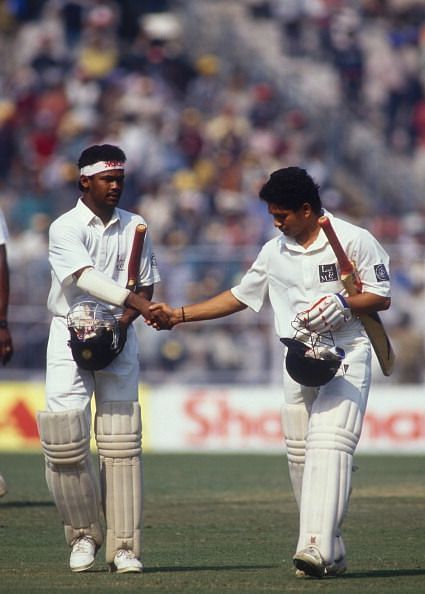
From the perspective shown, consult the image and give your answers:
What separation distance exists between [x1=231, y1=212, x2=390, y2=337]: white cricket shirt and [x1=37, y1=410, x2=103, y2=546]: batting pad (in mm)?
1239

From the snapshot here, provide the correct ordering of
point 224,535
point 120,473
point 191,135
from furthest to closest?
point 191,135 < point 224,535 < point 120,473

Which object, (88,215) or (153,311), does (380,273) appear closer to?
(153,311)

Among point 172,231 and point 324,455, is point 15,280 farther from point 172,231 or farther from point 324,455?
point 324,455

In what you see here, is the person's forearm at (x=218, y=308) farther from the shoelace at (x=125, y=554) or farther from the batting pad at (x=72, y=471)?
the shoelace at (x=125, y=554)

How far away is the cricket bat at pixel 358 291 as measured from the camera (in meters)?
7.80

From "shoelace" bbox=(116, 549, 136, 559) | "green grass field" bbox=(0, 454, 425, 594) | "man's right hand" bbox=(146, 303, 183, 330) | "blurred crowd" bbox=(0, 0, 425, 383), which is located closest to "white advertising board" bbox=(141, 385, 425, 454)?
"blurred crowd" bbox=(0, 0, 425, 383)

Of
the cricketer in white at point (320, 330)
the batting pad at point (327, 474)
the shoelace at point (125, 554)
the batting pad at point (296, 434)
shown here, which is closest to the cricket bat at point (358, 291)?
the cricketer in white at point (320, 330)

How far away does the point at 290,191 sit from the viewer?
310 inches

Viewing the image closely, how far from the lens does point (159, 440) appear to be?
19.7m

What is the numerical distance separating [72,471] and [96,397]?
0.43 meters

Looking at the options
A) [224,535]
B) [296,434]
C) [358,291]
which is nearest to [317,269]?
[358,291]

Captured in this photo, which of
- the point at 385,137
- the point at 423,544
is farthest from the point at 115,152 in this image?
the point at 385,137

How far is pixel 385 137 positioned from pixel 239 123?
275cm

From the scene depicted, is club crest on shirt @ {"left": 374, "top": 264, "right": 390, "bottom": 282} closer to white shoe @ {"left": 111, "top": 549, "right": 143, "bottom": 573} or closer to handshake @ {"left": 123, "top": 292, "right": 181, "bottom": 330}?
handshake @ {"left": 123, "top": 292, "right": 181, "bottom": 330}
